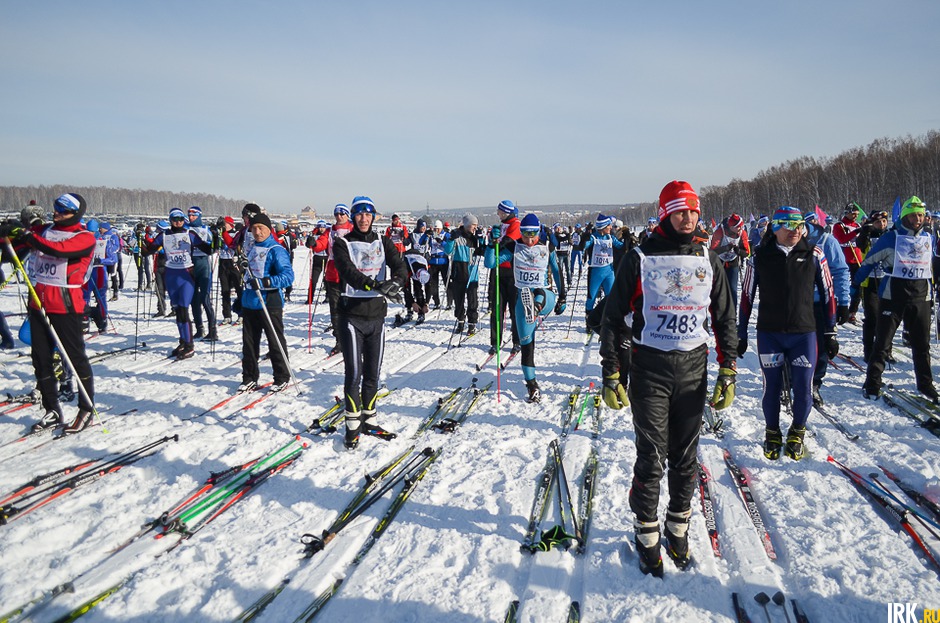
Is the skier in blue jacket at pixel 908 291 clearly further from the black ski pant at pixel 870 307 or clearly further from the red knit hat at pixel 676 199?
the red knit hat at pixel 676 199

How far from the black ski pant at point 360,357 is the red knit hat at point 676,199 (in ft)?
10.5

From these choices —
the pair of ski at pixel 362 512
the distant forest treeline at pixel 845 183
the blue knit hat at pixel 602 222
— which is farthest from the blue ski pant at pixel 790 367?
the distant forest treeline at pixel 845 183

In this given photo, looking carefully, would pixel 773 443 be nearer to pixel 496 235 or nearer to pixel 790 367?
pixel 790 367

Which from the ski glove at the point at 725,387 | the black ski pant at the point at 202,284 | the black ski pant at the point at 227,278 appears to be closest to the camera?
the ski glove at the point at 725,387

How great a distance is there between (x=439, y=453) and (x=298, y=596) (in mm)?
2072

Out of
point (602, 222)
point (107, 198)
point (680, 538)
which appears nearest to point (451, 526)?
point (680, 538)

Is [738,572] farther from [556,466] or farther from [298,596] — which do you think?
[298,596]

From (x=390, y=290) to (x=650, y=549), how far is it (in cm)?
335

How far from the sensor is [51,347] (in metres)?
5.31

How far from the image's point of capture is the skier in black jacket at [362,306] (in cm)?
498

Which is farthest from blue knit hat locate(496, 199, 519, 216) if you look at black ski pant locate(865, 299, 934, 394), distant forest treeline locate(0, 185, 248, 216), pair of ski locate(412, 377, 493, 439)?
distant forest treeline locate(0, 185, 248, 216)

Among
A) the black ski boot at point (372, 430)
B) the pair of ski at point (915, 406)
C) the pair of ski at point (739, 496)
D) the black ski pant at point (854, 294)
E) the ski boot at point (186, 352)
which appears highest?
the black ski pant at point (854, 294)

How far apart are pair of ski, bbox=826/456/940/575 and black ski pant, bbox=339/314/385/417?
4.62m

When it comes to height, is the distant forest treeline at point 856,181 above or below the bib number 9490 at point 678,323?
above
